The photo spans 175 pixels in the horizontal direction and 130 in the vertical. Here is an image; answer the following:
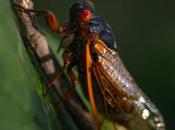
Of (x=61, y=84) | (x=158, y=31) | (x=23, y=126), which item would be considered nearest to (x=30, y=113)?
(x=23, y=126)

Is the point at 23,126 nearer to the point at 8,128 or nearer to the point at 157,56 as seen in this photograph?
the point at 8,128

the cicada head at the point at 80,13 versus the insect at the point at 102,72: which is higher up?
the cicada head at the point at 80,13

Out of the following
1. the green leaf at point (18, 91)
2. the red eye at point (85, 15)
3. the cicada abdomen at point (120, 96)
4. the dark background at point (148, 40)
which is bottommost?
the dark background at point (148, 40)

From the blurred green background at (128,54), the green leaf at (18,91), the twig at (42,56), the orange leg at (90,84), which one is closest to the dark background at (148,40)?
the blurred green background at (128,54)

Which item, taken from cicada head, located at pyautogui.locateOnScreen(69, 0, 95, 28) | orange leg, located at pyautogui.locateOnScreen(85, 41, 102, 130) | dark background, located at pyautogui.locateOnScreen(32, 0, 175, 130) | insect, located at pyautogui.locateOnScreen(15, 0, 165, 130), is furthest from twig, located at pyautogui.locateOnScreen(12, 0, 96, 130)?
dark background, located at pyautogui.locateOnScreen(32, 0, 175, 130)

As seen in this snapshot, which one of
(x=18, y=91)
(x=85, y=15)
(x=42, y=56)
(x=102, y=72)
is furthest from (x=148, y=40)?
(x=18, y=91)

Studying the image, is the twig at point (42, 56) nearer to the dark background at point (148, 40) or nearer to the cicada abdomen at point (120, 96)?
the cicada abdomen at point (120, 96)

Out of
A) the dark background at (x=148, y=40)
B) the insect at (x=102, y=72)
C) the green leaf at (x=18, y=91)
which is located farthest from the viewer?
the dark background at (x=148, y=40)

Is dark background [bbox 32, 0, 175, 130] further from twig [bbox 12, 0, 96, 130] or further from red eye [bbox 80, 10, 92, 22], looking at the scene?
twig [bbox 12, 0, 96, 130]
